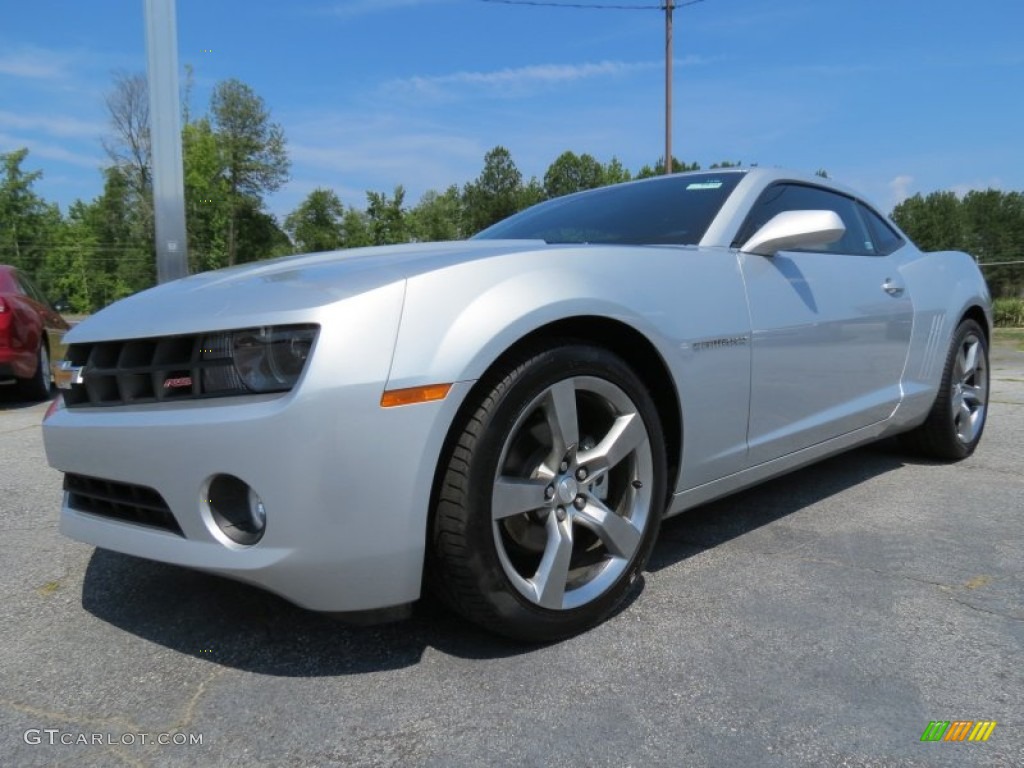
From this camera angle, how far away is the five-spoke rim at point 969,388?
3.89 m

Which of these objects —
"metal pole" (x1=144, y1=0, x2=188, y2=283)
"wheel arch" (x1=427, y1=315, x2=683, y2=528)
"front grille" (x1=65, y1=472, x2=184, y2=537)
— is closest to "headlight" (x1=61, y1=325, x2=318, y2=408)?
"front grille" (x1=65, y1=472, x2=184, y2=537)

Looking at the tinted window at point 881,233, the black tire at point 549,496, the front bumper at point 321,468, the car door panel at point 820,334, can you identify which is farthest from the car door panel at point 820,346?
the front bumper at point 321,468

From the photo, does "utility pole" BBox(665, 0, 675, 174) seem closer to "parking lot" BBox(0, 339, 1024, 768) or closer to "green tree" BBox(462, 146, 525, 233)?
"parking lot" BBox(0, 339, 1024, 768)

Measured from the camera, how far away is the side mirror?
2561 mm

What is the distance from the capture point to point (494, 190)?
7112cm

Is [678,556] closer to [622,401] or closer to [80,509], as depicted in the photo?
[622,401]

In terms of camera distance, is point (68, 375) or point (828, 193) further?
point (828, 193)

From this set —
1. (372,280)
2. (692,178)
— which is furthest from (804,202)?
(372,280)

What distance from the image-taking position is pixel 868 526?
2.95m

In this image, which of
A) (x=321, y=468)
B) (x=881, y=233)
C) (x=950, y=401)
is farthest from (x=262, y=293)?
(x=950, y=401)

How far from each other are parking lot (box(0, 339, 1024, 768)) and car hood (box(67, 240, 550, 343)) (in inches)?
32.5

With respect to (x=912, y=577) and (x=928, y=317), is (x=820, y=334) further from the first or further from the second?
(x=928, y=317)

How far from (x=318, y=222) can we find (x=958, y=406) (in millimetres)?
59815

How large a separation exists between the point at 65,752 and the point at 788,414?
2260 millimetres
